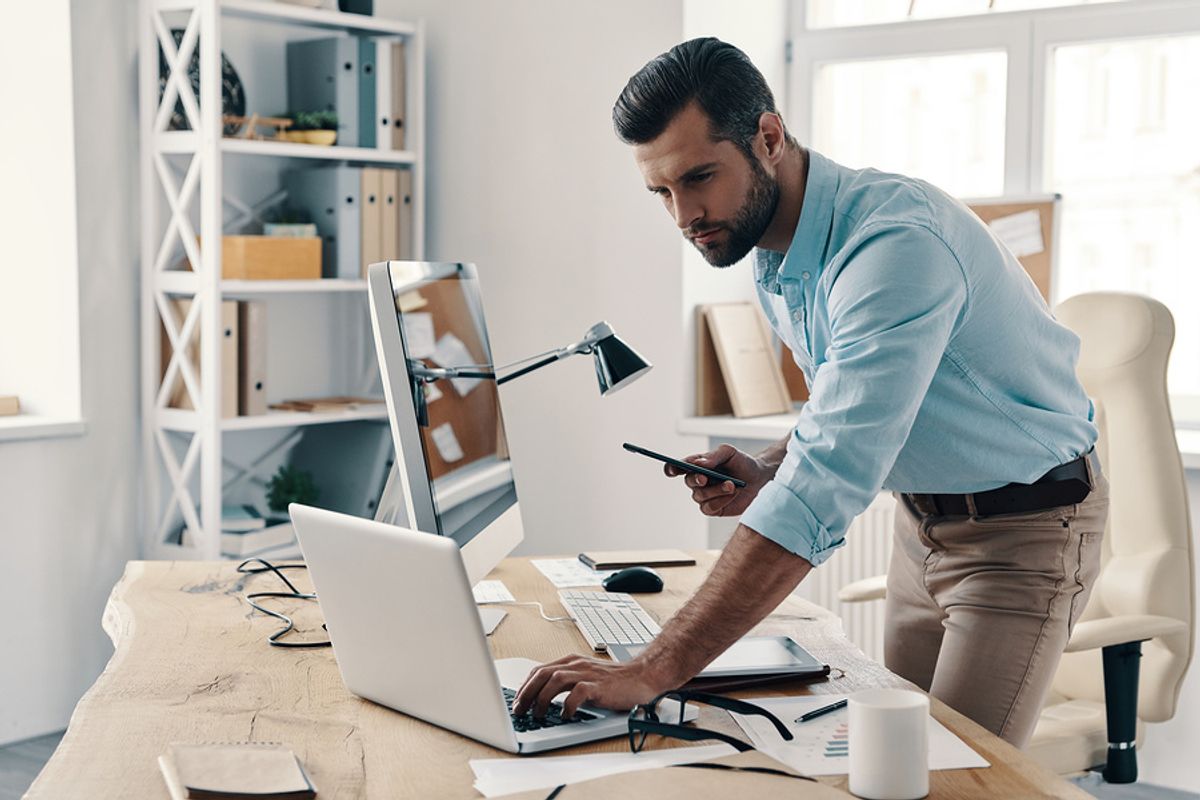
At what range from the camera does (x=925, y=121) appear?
3531 millimetres

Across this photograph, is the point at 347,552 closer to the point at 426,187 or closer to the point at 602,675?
the point at 602,675

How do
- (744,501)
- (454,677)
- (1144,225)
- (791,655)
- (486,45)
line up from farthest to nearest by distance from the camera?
(486,45), (1144,225), (744,501), (791,655), (454,677)

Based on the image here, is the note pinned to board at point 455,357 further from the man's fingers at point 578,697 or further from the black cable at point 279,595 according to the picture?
the man's fingers at point 578,697

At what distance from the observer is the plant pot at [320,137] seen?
11.8ft

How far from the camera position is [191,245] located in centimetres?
335

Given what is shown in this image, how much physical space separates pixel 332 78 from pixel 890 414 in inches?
105

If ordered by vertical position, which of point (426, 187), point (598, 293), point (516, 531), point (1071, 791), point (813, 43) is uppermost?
point (813, 43)

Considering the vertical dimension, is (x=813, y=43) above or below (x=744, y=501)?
above

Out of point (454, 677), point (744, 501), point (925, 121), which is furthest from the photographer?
point (925, 121)

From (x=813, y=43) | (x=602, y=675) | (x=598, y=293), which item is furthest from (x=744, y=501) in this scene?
(x=813, y=43)

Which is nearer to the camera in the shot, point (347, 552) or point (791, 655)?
point (347, 552)

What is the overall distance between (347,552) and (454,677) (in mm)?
184

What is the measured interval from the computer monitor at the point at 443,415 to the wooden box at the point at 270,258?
5.55ft

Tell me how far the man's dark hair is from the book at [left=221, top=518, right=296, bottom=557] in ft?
6.89
